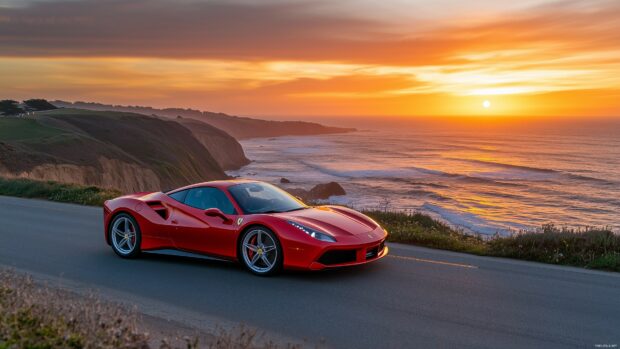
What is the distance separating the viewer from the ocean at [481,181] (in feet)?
143

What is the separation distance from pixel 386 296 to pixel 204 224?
2.95 metres

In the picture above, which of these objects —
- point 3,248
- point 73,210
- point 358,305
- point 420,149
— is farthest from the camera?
point 420,149

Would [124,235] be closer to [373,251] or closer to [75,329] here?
[373,251]

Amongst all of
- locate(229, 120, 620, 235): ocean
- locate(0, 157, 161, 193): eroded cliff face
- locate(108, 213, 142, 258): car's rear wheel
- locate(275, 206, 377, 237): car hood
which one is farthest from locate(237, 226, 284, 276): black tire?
locate(0, 157, 161, 193): eroded cliff face

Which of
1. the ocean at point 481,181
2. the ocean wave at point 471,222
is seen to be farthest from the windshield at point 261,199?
the ocean wave at point 471,222

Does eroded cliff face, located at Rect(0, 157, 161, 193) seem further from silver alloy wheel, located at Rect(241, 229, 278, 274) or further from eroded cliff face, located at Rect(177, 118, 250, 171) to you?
eroded cliff face, located at Rect(177, 118, 250, 171)

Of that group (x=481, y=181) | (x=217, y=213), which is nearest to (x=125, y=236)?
(x=217, y=213)

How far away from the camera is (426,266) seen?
9094 mm

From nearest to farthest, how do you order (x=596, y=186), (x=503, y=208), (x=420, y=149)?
(x=503, y=208)
(x=596, y=186)
(x=420, y=149)

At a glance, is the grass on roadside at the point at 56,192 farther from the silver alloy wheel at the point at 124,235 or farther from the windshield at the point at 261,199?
the windshield at the point at 261,199

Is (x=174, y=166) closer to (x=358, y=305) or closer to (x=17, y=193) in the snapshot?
(x=17, y=193)

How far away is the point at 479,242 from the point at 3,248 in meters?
8.70

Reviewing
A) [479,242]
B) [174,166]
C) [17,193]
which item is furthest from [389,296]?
[174,166]

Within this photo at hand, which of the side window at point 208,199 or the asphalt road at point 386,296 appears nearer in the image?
the asphalt road at point 386,296
